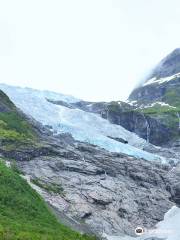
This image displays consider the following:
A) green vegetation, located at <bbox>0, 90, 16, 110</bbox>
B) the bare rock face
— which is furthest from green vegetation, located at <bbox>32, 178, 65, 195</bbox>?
green vegetation, located at <bbox>0, 90, 16, 110</bbox>

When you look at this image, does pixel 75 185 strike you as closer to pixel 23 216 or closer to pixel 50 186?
pixel 50 186

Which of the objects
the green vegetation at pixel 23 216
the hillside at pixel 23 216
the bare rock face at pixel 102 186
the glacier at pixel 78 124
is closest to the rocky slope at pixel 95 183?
the bare rock face at pixel 102 186

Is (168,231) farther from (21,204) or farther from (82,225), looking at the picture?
(21,204)

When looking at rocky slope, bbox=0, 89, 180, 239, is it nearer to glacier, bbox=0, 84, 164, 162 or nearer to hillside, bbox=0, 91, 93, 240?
hillside, bbox=0, 91, 93, 240

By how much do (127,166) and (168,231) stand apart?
20579 millimetres

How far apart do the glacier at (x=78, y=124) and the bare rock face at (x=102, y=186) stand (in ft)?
59.6

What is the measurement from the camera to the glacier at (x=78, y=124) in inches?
4875

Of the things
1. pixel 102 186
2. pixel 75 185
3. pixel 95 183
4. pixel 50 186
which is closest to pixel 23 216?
pixel 50 186

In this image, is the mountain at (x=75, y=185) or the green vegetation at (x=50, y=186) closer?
the mountain at (x=75, y=185)

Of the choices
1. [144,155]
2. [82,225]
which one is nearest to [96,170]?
[82,225]

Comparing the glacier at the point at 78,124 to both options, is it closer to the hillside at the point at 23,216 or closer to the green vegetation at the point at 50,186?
the green vegetation at the point at 50,186

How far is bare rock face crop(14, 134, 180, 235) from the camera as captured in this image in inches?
2977

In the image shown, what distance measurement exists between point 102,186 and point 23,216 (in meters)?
34.4

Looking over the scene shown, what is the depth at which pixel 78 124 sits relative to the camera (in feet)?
459
